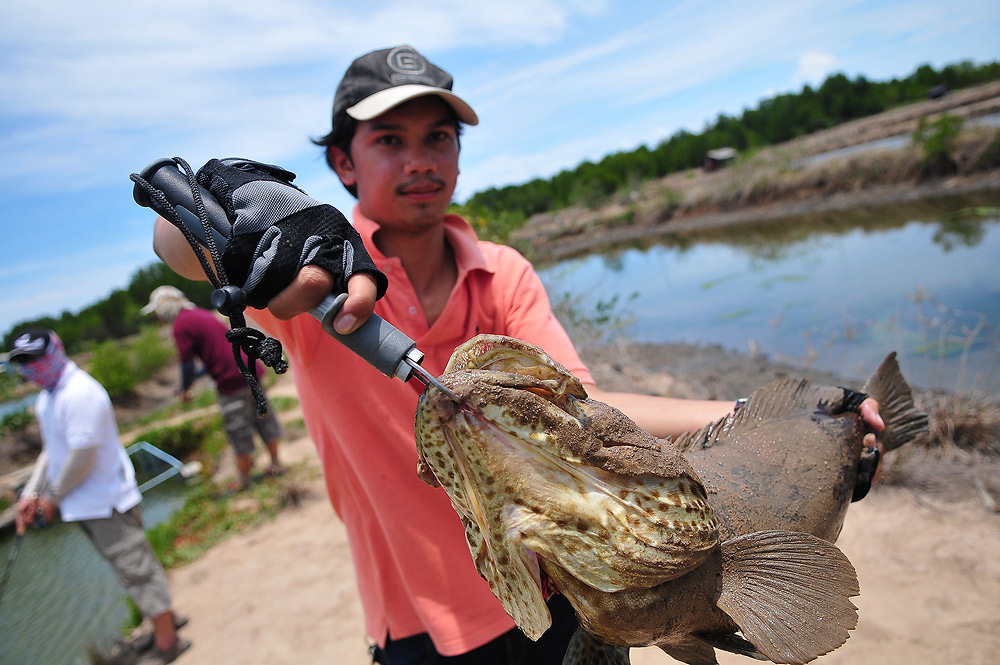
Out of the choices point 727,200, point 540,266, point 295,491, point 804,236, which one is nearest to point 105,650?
point 295,491

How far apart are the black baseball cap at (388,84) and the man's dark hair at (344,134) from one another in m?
0.02

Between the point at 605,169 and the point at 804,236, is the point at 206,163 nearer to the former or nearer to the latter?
the point at 804,236

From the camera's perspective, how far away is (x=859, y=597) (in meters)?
4.59

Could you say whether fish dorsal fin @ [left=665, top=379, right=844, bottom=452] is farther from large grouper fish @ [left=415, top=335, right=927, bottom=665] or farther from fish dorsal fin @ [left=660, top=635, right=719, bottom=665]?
fish dorsal fin @ [left=660, top=635, right=719, bottom=665]

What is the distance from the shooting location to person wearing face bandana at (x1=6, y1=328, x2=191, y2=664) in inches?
182

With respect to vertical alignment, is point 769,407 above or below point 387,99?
below

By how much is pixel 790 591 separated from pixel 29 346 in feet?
18.2

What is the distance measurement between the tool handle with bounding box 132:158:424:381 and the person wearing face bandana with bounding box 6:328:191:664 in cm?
403

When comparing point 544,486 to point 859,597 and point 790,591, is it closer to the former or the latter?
point 790,591

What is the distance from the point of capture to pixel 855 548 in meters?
4.85

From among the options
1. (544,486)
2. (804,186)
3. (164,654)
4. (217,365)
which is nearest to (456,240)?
(544,486)

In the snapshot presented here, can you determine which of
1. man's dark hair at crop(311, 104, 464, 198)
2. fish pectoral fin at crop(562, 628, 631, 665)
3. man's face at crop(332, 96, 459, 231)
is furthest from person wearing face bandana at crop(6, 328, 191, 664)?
fish pectoral fin at crop(562, 628, 631, 665)

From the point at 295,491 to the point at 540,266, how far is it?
710 centimetres

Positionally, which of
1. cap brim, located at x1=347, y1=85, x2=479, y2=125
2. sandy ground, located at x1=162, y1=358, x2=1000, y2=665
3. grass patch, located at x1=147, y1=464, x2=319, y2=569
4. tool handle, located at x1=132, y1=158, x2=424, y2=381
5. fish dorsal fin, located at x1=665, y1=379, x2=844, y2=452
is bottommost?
sandy ground, located at x1=162, y1=358, x2=1000, y2=665
